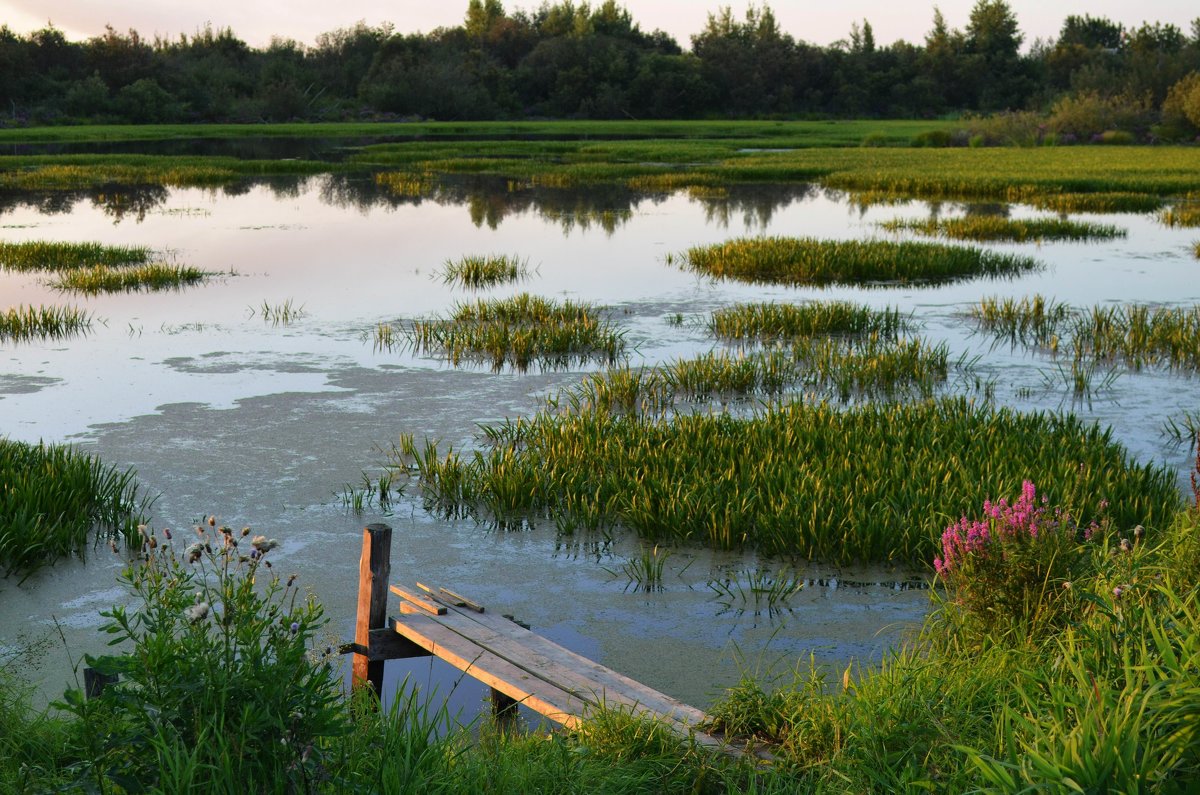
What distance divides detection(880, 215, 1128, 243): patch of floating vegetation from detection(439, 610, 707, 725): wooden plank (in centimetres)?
1962

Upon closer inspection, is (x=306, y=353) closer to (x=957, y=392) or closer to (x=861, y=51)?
(x=957, y=392)

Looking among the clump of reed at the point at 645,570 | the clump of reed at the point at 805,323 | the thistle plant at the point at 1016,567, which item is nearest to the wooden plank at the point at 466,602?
the clump of reed at the point at 645,570

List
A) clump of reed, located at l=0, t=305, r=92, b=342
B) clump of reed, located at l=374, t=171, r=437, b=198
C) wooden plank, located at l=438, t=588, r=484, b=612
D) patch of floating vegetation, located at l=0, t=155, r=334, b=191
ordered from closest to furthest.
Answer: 1. wooden plank, located at l=438, t=588, r=484, b=612
2. clump of reed, located at l=0, t=305, r=92, b=342
3. clump of reed, located at l=374, t=171, r=437, b=198
4. patch of floating vegetation, located at l=0, t=155, r=334, b=191

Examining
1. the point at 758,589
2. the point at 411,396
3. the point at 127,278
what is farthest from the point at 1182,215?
the point at 758,589

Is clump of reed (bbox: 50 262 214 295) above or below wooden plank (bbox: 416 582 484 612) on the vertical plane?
above

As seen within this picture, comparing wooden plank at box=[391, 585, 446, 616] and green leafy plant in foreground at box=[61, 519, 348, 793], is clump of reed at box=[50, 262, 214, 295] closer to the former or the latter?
wooden plank at box=[391, 585, 446, 616]

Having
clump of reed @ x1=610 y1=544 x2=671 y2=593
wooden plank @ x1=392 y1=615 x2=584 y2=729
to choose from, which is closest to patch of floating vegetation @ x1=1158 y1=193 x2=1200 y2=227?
clump of reed @ x1=610 y1=544 x2=671 y2=593

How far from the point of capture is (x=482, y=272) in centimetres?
1858

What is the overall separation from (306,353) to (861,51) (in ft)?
344

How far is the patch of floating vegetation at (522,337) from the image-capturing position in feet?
42.4

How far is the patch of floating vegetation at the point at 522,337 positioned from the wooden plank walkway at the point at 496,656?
701 centimetres

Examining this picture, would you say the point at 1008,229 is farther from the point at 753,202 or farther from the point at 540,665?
the point at 540,665

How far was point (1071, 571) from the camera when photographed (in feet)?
18.7

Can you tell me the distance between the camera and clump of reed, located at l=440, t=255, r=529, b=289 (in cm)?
1841
